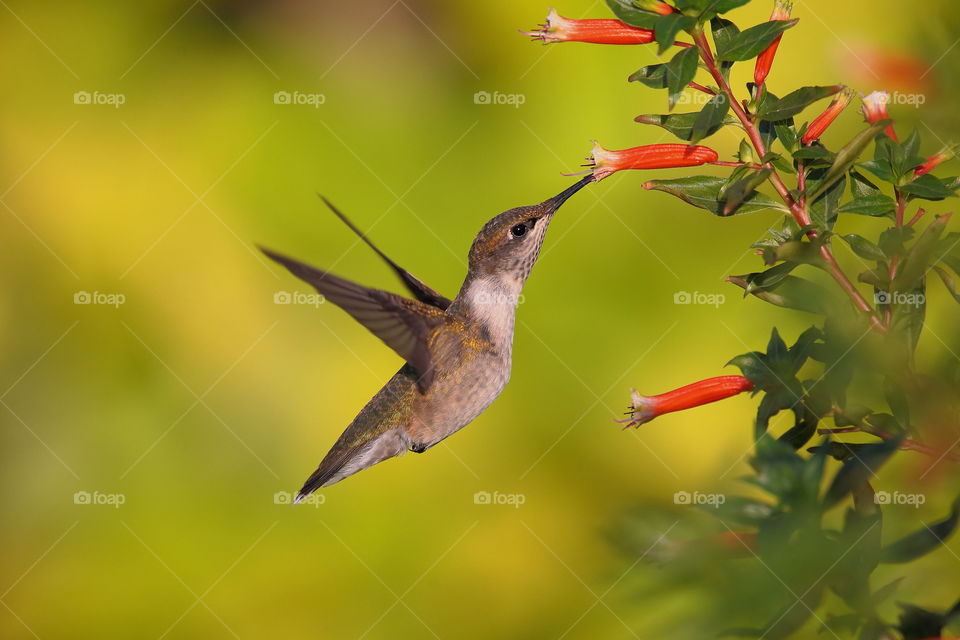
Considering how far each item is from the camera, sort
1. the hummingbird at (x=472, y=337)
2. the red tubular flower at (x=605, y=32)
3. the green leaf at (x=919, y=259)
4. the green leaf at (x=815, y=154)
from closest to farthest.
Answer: the green leaf at (x=919, y=259) < the green leaf at (x=815, y=154) < the red tubular flower at (x=605, y=32) < the hummingbird at (x=472, y=337)

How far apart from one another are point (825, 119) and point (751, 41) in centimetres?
25

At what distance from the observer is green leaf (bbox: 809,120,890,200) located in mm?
1140

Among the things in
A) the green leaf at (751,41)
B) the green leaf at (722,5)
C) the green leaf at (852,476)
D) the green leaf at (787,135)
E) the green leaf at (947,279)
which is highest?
the green leaf at (722,5)

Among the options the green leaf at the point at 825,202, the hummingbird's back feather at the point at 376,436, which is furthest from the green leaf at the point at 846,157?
the hummingbird's back feather at the point at 376,436

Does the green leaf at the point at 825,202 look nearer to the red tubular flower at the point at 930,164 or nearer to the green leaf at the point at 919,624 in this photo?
the red tubular flower at the point at 930,164

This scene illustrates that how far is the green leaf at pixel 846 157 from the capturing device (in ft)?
3.74

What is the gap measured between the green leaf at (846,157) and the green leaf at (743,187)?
11cm

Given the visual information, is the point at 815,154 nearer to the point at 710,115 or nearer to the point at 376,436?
the point at 710,115

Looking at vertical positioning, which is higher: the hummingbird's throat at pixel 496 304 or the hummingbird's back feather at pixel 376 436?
the hummingbird's throat at pixel 496 304

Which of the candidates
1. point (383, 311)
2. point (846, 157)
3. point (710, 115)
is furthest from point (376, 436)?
point (846, 157)

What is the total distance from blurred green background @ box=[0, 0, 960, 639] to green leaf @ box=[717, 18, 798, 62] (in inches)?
105

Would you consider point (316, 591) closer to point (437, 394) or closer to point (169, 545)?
point (169, 545)

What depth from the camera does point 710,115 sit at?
4.10 ft

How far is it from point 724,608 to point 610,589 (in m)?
0.16
